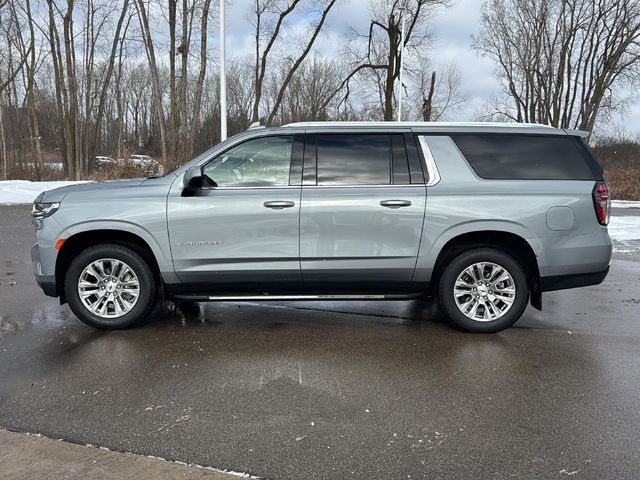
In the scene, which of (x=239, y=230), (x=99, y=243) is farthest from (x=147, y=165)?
(x=239, y=230)

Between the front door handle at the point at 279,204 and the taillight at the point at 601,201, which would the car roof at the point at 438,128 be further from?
the front door handle at the point at 279,204

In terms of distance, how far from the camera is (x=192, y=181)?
459cm

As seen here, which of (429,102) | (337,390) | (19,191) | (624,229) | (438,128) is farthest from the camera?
(429,102)

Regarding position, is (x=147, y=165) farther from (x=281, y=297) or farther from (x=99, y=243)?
A: (x=281, y=297)

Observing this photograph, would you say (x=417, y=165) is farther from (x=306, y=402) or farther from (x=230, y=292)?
(x=306, y=402)

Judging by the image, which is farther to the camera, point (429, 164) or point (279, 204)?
point (429, 164)

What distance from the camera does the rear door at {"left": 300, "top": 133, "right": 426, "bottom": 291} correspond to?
4637 millimetres

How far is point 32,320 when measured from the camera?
5.24 meters

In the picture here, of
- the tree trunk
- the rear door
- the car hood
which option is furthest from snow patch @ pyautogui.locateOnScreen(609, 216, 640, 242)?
the tree trunk

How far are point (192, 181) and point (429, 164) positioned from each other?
2.18m

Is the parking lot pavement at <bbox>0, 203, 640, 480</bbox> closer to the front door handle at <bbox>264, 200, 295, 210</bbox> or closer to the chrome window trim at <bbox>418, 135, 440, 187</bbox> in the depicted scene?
the front door handle at <bbox>264, 200, 295, 210</bbox>

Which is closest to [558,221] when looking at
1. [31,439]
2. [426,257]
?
[426,257]

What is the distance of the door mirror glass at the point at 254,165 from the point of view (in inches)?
187

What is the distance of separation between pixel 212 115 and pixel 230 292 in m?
52.2
